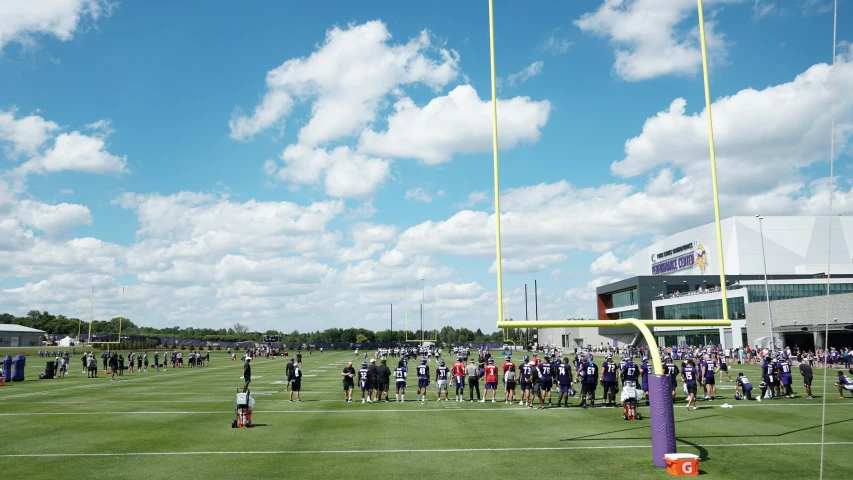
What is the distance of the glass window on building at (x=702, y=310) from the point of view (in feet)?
226

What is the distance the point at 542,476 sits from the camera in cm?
1115

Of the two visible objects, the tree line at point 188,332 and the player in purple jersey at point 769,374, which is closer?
the player in purple jersey at point 769,374

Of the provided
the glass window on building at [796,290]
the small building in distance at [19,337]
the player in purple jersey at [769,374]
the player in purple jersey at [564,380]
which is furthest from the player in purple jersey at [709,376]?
the small building in distance at [19,337]

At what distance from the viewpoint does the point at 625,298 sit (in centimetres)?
9744

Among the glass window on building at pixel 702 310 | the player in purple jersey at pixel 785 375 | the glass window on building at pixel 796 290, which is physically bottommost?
the player in purple jersey at pixel 785 375

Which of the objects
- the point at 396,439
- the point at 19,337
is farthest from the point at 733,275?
the point at 19,337

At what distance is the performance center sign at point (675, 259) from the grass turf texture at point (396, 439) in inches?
3002

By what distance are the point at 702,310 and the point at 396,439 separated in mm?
69993

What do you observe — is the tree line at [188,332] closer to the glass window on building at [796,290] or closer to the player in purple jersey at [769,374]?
the glass window on building at [796,290]

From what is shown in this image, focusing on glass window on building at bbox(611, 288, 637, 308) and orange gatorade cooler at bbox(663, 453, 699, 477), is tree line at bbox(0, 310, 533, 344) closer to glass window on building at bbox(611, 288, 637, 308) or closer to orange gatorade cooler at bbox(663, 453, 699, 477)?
glass window on building at bbox(611, 288, 637, 308)

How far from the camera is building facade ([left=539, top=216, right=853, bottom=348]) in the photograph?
7050cm

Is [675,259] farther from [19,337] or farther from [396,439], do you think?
[19,337]

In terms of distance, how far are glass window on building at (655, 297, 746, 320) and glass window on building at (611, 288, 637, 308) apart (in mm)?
5355

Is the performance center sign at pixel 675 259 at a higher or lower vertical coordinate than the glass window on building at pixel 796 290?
higher
